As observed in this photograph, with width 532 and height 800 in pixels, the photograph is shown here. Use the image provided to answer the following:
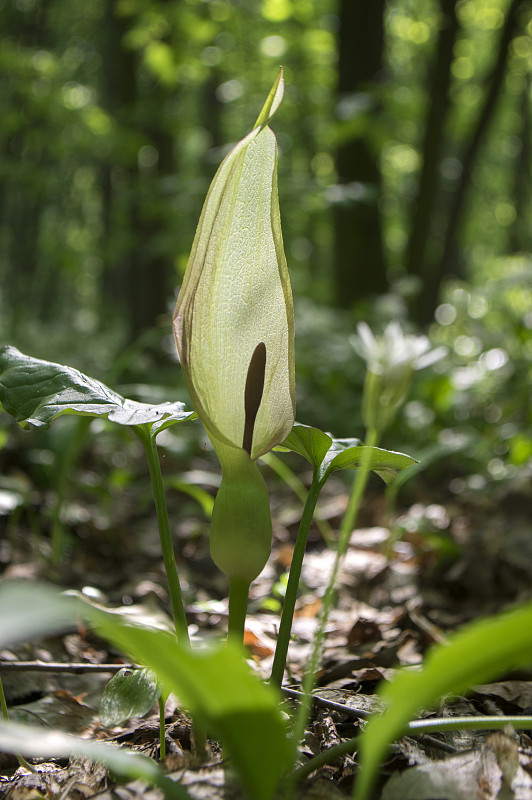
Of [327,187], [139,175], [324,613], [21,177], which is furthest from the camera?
[139,175]

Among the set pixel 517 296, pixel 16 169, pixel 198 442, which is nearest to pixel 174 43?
pixel 16 169

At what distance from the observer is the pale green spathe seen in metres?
0.87

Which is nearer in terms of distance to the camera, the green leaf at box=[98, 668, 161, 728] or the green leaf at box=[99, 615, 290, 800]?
the green leaf at box=[99, 615, 290, 800]

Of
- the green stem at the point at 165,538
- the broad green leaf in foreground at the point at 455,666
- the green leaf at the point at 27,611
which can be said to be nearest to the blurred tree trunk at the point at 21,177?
the green stem at the point at 165,538

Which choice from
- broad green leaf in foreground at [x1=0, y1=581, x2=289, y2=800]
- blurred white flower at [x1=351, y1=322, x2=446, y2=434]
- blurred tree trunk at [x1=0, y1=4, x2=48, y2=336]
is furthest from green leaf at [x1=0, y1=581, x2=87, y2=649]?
blurred tree trunk at [x1=0, y1=4, x2=48, y2=336]

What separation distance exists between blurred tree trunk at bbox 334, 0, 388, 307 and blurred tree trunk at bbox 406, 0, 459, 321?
27 centimetres

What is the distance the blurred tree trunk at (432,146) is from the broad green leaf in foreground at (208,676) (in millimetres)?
4711

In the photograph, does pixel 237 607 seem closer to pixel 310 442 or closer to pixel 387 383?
pixel 310 442

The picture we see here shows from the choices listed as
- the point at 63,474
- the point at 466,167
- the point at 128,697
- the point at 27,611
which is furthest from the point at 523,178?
the point at 27,611

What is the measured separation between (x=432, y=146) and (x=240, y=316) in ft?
14.9

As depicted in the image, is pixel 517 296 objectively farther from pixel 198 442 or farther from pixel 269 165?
pixel 269 165

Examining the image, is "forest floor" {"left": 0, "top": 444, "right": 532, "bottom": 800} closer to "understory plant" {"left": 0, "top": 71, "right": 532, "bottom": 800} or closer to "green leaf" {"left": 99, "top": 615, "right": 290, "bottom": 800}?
"understory plant" {"left": 0, "top": 71, "right": 532, "bottom": 800}

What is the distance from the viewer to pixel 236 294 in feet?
2.86

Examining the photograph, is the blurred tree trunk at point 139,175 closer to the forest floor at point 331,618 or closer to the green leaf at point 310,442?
the forest floor at point 331,618
